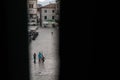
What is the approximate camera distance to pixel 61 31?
1506 millimetres

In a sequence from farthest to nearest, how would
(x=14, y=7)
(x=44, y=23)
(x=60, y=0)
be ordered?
1. (x=44, y=23)
2. (x=14, y=7)
3. (x=60, y=0)

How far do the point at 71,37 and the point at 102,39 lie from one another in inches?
5.7

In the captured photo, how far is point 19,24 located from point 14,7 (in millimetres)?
85

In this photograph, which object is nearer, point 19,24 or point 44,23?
point 19,24

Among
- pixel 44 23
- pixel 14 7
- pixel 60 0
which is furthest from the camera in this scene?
pixel 44 23

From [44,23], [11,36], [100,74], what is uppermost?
[11,36]

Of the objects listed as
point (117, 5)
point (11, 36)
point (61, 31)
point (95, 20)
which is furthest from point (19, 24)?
point (117, 5)

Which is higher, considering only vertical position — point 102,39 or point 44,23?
point 102,39

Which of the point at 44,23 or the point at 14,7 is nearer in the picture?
the point at 14,7

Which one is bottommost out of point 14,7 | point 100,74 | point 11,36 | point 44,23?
point 44,23

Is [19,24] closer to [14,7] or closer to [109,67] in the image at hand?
[14,7]

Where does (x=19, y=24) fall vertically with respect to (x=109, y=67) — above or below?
above

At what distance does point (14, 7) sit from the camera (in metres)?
1.59

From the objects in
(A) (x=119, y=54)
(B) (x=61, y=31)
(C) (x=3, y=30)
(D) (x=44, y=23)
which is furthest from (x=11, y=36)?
(D) (x=44, y=23)
